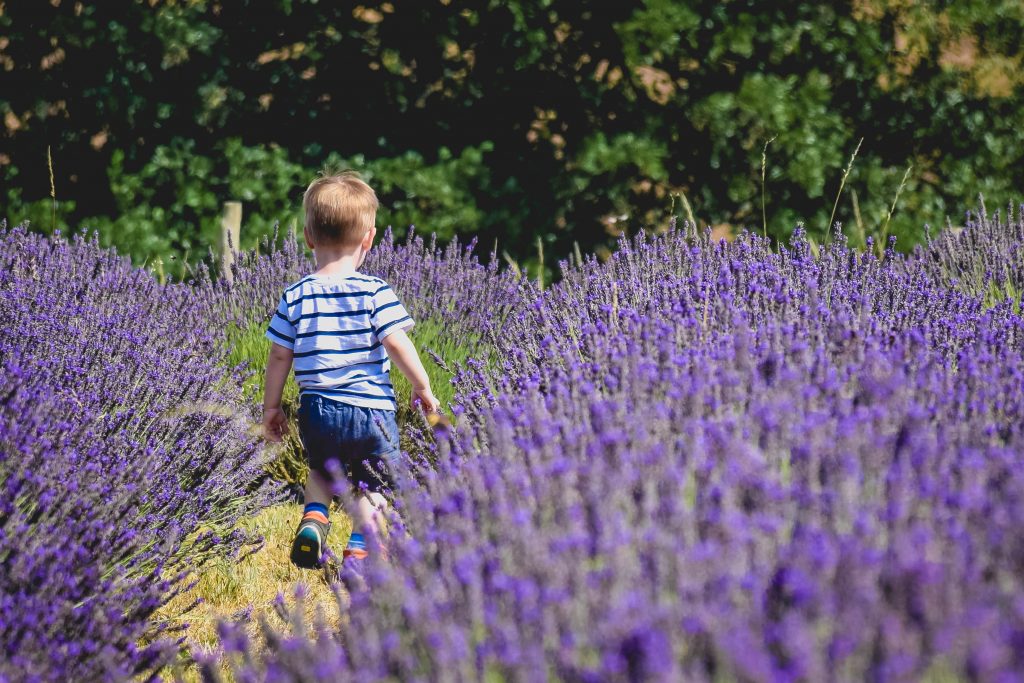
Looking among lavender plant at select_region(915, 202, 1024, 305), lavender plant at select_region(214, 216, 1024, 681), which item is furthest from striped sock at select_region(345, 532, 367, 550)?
lavender plant at select_region(915, 202, 1024, 305)

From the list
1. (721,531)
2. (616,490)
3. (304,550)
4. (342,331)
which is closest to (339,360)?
(342,331)

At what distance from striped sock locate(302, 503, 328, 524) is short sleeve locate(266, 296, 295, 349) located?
0.50 metres

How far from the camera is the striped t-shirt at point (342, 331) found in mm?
3162

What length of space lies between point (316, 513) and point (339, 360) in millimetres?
480

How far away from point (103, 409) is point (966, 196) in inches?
211

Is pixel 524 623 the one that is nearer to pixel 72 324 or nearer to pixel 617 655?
pixel 617 655

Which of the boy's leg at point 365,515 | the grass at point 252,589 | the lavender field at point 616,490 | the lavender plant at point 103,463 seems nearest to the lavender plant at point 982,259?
the lavender field at point 616,490

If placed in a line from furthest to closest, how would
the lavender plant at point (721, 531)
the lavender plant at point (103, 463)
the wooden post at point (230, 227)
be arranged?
the wooden post at point (230, 227) → the lavender plant at point (103, 463) → the lavender plant at point (721, 531)

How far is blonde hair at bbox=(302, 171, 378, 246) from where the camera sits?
3.21m

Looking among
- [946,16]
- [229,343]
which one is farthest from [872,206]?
[229,343]

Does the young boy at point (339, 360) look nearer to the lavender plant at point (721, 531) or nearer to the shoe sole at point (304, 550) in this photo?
the shoe sole at point (304, 550)

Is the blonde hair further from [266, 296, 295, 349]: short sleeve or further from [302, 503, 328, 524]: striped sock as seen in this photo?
[302, 503, 328, 524]: striped sock

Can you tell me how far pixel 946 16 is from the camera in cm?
641

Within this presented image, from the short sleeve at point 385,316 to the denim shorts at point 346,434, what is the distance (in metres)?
0.25
